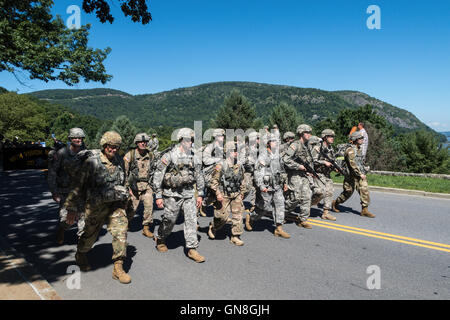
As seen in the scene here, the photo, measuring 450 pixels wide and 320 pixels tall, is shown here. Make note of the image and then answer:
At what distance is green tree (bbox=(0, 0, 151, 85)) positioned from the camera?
11766 millimetres

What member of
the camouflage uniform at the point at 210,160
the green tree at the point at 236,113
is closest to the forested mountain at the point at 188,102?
the green tree at the point at 236,113

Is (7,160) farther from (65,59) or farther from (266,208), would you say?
(266,208)

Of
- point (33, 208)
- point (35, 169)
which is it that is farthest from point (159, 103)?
point (33, 208)

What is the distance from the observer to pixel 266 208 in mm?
5965

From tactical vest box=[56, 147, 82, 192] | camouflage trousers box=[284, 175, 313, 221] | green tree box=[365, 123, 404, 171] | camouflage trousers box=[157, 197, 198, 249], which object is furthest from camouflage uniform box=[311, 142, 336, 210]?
green tree box=[365, 123, 404, 171]

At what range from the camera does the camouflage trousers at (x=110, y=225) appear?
157 inches

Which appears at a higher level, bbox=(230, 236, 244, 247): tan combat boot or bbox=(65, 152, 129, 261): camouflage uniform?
bbox=(65, 152, 129, 261): camouflage uniform

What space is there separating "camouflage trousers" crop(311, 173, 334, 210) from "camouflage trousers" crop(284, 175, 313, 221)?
46cm

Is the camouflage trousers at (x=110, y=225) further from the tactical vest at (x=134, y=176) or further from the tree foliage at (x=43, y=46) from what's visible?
the tree foliage at (x=43, y=46)

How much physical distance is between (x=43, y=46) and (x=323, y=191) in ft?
41.3

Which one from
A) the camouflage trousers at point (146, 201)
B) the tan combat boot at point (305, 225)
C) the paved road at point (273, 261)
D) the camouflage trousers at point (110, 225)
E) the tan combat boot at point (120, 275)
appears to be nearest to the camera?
the paved road at point (273, 261)

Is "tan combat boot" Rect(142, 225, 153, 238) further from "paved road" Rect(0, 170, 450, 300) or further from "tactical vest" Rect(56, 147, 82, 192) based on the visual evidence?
"tactical vest" Rect(56, 147, 82, 192)

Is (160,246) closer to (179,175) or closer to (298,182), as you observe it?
(179,175)
